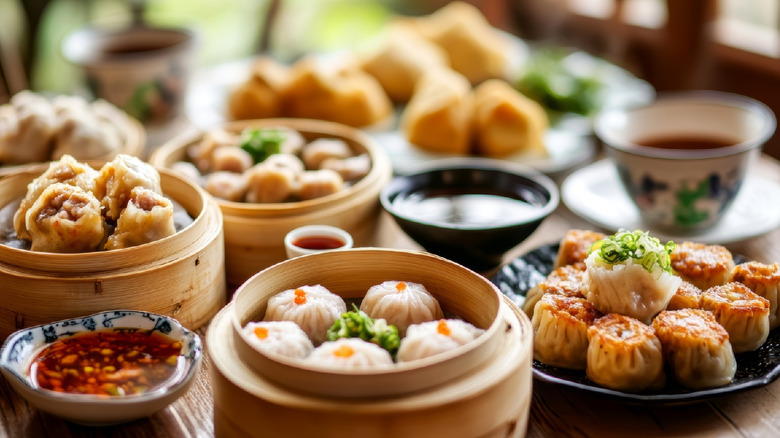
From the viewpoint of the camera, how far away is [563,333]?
74.6 inches

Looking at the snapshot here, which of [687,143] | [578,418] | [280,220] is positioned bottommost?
[578,418]

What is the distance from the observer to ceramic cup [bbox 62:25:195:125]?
11.4 ft

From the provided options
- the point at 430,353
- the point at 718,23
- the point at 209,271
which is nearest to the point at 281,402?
the point at 430,353

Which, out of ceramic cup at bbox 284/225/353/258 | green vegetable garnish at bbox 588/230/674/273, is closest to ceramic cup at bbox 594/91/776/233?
green vegetable garnish at bbox 588/230/674/273

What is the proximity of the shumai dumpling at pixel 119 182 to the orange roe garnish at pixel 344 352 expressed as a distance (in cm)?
84

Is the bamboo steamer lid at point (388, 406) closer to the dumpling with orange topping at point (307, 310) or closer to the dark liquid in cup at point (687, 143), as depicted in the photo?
the dumpling with orange topping at point (307, 310)

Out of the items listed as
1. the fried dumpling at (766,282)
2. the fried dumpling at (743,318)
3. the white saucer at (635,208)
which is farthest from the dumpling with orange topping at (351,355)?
the white saucer at (635,208)

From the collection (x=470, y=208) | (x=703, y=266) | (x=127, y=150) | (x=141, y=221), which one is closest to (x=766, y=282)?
(x=703, y=266)

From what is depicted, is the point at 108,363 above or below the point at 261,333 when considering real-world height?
below

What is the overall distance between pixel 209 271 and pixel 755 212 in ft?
6.32

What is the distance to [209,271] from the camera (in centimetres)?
220

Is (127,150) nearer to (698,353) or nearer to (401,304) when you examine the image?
(401,304)

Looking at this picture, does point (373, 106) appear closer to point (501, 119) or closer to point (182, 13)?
point (501, 119)

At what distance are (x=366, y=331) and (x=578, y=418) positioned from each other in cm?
58
